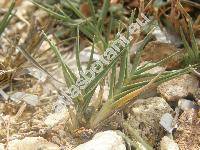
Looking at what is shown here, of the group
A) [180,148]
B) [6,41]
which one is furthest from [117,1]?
[180,148]

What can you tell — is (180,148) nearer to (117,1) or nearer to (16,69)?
(16,69)

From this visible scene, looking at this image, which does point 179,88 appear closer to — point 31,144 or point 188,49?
point 188,49

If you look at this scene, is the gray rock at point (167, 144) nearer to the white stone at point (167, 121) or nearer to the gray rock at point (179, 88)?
the white stone at point (167, 121)

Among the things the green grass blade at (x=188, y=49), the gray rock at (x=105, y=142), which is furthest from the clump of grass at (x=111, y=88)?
the green grass blade at (x=188, y=49)

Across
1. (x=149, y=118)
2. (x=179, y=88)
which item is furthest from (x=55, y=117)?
(x=179, y=88)

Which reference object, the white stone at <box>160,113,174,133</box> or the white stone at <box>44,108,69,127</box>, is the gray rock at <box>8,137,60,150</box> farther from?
the white stone at <box>160,113,174,133</box>

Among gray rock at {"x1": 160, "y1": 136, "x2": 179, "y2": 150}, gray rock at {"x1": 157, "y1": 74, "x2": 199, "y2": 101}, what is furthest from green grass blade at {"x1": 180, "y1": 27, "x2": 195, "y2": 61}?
gray rock at {"x1": 160, "y1": 136, "x2": 179, "y2": 150}
